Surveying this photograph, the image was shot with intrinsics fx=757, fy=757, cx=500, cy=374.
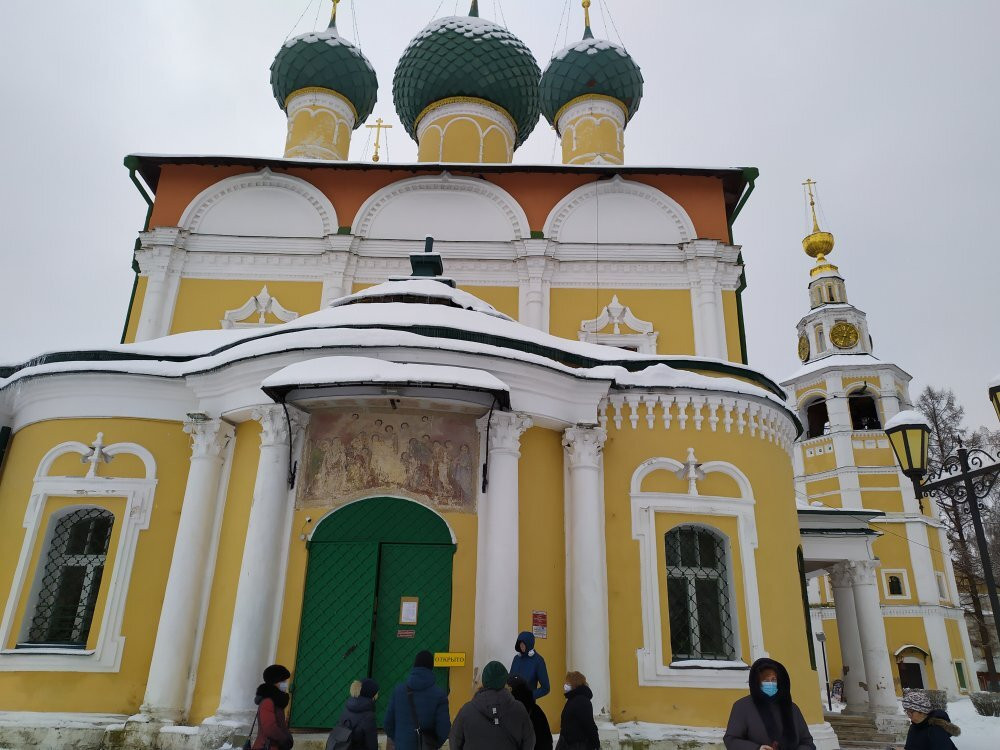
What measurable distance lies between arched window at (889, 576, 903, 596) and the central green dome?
1678cm

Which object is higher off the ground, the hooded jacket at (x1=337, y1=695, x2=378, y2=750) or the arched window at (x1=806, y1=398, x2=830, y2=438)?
the arched window at (x1=806, y1=398, x2=830, y2=438)

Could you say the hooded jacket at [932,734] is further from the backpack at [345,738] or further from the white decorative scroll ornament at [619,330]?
the white decorative scroll ornament at [619,330]

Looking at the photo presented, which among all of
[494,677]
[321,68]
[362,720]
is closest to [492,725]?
[494,677]

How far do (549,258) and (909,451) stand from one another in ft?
23.5

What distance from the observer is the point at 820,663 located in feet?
76.9

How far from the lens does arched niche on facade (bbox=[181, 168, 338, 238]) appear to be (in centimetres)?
1226

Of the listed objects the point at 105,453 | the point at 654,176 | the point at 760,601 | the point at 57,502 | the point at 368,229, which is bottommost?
the point at 760,601

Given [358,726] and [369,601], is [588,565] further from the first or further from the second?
[358,726]

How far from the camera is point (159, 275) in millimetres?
11742

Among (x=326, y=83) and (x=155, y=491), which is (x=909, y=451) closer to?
(x=155, y=491)

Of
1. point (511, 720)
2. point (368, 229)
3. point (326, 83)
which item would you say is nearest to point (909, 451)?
point (511, 720)

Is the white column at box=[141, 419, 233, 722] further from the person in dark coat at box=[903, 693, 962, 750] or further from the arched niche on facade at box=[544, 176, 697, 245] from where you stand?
the arched niche on facade at box=[544, 176, 697, 245]

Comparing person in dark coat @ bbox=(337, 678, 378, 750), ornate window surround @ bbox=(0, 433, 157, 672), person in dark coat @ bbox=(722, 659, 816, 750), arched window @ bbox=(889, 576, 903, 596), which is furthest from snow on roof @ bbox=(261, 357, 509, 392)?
arched window @ bbox=(889, 576, 903, 596)

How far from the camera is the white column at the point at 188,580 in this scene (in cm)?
666
